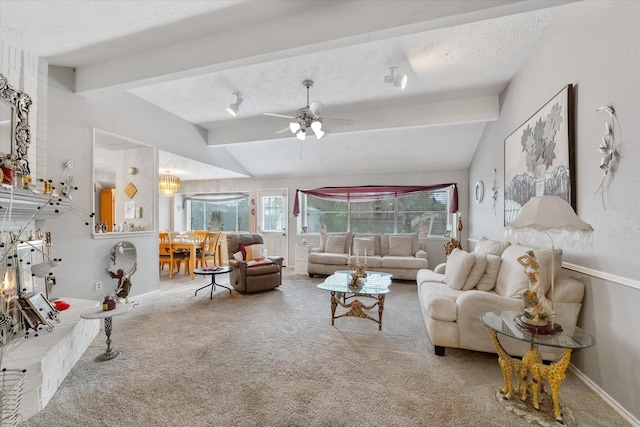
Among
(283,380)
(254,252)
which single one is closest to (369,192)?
(254,252)

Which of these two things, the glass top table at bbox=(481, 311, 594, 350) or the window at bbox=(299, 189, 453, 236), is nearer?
the glass top table at bbox=(481, 311, 594, 350)

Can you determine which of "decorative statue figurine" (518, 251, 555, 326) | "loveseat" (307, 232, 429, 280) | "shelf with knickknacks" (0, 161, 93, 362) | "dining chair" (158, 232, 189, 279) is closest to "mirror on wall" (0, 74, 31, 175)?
"shelf with knickknacks" (0, 161, 93, 362)

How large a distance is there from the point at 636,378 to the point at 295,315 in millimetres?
2838

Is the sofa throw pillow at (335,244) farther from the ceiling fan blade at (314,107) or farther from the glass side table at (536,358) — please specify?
the glass side table at (536,358)

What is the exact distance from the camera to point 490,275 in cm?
289

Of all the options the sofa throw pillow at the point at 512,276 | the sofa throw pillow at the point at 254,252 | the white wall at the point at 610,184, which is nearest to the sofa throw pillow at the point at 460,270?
the sofa throw pillow at the point at 512,276

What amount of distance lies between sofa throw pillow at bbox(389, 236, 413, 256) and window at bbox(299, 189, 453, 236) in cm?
61

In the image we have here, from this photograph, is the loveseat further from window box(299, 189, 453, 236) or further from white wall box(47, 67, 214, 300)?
white wall box(47, 67, 214, 300)

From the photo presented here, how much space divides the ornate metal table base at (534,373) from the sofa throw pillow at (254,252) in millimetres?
3727

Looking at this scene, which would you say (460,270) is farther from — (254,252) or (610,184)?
(254,252)

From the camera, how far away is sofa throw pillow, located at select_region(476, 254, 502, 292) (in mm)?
2879

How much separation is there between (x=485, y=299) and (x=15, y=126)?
429cm

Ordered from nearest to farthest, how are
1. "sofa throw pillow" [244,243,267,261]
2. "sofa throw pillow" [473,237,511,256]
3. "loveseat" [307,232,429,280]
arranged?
"sofa throw pillow" [473,237,511,256] < "sofa throw pillow" [244,243,267,261] < "loveseat" [307,232,429,280]

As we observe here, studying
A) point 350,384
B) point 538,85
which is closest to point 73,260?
point 350,384
